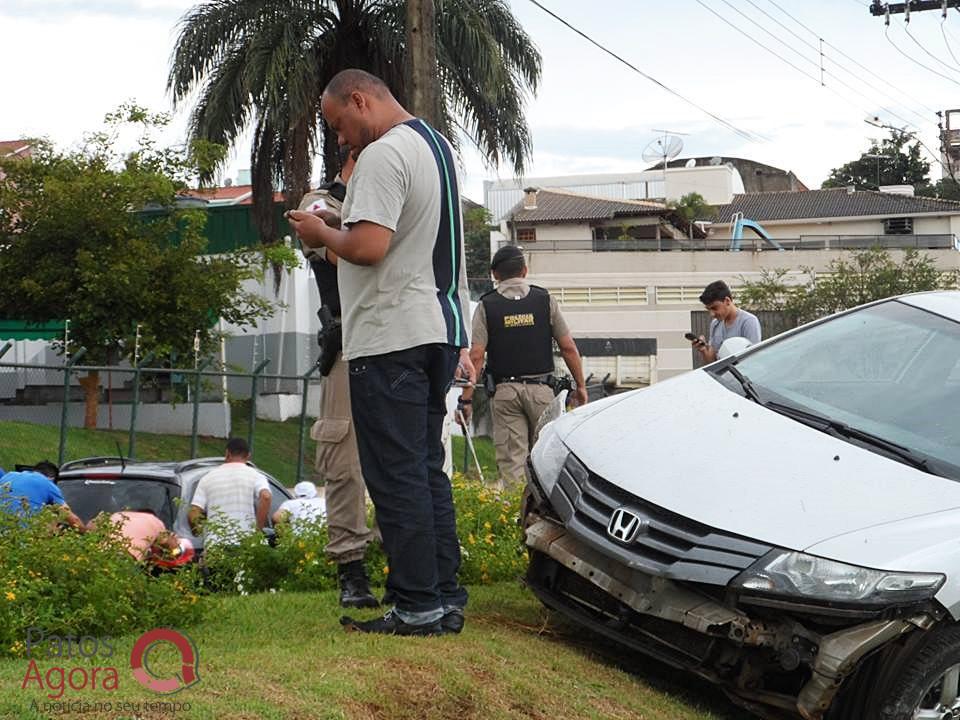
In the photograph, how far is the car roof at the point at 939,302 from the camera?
6105 millimetres

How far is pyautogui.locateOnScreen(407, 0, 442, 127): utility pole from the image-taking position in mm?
11180

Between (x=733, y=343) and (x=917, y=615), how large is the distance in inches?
88.5

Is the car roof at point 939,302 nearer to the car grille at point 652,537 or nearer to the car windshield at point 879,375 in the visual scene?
the car windshield at point 879,375

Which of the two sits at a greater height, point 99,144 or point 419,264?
point 99,144

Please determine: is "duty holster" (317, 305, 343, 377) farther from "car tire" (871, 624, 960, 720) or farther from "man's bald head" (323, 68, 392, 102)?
"car tire" (871, 624, 960, 720)

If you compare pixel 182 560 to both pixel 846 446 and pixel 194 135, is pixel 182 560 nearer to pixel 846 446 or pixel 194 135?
pixel 846 446

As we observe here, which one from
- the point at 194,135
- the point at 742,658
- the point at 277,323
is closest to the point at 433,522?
the point at 742,658

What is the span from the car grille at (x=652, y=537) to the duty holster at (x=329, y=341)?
1.10m

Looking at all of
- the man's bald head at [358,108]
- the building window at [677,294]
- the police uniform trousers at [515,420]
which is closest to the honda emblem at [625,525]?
the man's bald head at [358,108]

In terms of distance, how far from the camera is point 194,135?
2528 centimetres

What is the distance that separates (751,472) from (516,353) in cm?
418

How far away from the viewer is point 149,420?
2244 centimetres

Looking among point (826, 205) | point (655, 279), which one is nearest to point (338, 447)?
point (655, 279)

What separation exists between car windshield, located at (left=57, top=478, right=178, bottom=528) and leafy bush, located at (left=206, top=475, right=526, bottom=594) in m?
2.38
